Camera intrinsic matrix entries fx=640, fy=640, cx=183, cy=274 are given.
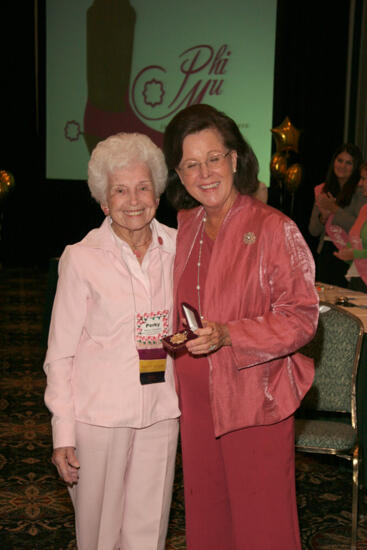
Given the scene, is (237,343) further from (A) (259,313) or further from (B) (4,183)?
(B) (4,183)

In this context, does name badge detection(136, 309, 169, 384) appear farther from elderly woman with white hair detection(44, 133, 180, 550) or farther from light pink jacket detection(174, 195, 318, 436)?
light pink jacket detection(174, 195, 318, 436)

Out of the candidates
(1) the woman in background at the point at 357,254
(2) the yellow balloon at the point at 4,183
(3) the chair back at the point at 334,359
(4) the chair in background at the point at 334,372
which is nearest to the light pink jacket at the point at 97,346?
(4) the chair in background at the point at 334,372

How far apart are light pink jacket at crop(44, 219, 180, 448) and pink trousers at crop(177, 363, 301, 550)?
0.47ft

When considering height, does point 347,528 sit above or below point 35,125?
below

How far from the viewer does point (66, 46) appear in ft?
31.6

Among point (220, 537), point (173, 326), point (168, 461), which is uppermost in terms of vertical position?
point (173, 326)

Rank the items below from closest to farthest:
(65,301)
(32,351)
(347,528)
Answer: (65,301), (347,528), (32,351)

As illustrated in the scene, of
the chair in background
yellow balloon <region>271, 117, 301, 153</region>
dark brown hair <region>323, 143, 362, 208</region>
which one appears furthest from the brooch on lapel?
yellow balloon <region>271, 117, 301, 153</region>

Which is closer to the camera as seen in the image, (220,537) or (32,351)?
(220,537)

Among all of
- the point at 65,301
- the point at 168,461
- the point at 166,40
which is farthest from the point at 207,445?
the point at 166,40

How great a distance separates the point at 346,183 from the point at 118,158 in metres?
4.19

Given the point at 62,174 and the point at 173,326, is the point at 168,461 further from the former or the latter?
the point at 62,174

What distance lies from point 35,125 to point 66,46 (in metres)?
1.62

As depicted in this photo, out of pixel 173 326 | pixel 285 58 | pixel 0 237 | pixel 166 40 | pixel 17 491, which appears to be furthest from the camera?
pixel 0 237
